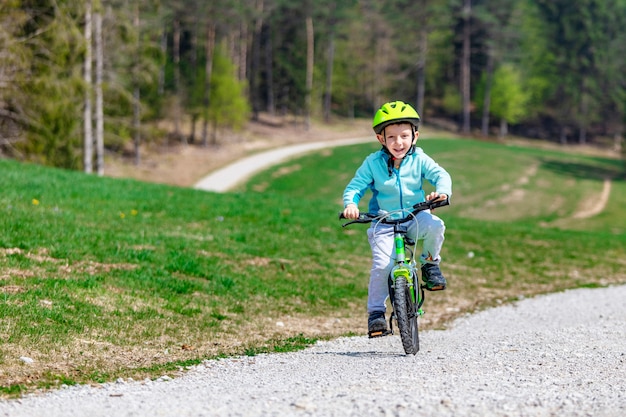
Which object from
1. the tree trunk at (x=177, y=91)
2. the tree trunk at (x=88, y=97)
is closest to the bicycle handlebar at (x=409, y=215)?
the tree trunk at (x=88, y=97)

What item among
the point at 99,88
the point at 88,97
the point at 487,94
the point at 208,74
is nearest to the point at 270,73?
the point at 208,74

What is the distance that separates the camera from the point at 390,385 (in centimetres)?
541

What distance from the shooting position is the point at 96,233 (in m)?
12.3

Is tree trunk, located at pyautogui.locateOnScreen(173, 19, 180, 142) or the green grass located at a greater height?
tree trunk, located at pyautogui.locateOnScreen(173, 19, 180, 142)

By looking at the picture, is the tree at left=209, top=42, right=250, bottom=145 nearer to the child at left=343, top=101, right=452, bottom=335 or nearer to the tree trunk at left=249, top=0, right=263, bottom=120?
the tree trunk at left=249, top=0, right=263, bottom=120

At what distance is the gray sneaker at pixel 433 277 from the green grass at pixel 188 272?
6.70 ft

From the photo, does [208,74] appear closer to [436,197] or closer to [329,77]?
[329,77]

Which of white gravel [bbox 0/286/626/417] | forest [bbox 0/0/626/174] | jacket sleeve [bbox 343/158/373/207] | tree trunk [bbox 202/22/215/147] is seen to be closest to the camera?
white gravel [bbox 0/286/626/417]

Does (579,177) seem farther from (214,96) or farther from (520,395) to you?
(520,395)

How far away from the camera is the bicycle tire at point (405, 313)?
6.98 m

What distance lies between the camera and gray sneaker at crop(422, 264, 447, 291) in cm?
722

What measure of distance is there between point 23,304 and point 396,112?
15.7 ft

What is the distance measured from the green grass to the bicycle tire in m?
1.81

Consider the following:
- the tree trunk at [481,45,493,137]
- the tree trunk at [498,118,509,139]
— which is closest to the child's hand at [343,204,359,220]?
the tree trunk at [481,45,493,137]
